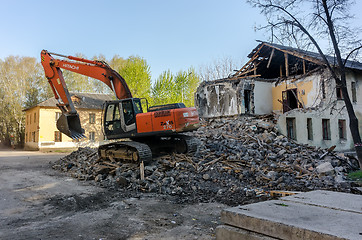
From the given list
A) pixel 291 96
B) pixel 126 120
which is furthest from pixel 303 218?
pixel 291 96

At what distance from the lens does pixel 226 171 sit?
9656 millimetres

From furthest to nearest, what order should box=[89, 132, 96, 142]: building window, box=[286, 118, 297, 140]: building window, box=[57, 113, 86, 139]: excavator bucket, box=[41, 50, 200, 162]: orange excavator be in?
box=[89, 132, 96, 142]: building window → box=[286, 118, 297, 140]: building window → box=[57, 113, 86, 139]: excavator bucket → box=[41, 50, 200, 162]: orange excavator

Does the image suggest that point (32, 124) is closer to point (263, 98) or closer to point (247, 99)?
point (247, 99)

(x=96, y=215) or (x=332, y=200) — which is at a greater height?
(x=332, y=200)

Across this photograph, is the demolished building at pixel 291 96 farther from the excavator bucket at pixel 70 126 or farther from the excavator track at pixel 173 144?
the excavator bucket at pixel 70 126

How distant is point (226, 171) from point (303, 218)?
21.8 feet

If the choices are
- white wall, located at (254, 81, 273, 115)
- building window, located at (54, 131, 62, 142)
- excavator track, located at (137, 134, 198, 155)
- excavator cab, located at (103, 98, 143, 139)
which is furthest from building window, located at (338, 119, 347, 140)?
building window, located at (54, 131, 62, 142)

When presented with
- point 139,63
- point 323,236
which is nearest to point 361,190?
point 323,236

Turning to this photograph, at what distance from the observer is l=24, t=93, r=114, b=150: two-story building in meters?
31.6

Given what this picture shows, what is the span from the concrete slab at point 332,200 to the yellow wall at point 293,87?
58.6 feet

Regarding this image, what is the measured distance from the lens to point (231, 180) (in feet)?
29.5

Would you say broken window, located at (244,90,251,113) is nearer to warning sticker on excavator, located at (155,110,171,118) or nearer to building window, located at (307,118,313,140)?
building window, located at (307,118,313,140)

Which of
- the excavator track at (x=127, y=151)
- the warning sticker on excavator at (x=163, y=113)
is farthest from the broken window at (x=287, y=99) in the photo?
the excavator track at (x=127, y=151)

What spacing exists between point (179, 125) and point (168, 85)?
27.5m
